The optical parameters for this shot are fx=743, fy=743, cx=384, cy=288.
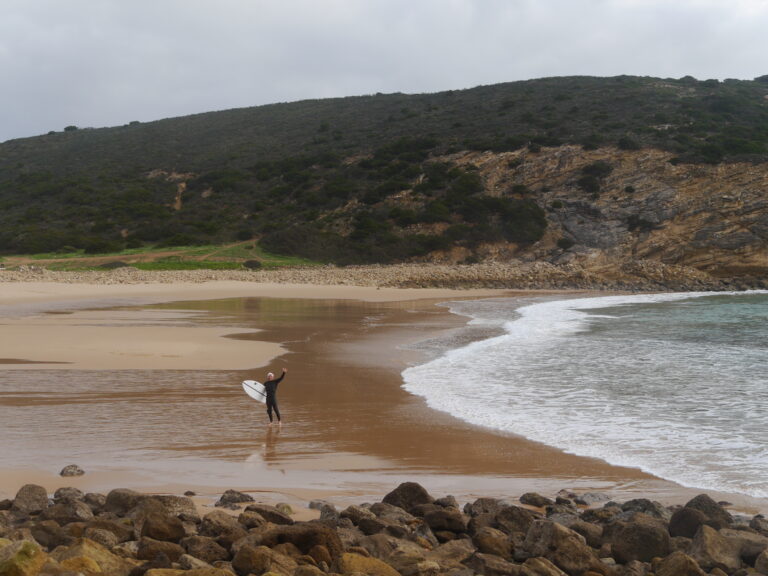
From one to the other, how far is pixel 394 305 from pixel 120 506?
2406 cm

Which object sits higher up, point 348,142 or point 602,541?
point 348,142

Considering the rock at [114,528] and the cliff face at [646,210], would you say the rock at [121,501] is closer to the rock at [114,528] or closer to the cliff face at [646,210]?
the rock at [114,528]

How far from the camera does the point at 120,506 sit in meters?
5.80

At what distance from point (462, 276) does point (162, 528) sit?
3668 cm

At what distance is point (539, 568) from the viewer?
4.66 metres

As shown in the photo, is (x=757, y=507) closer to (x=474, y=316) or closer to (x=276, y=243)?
(x=474, y=316)

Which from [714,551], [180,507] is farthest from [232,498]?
[714,551]

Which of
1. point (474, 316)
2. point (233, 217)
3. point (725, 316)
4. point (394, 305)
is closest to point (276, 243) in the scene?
point (233, 217)

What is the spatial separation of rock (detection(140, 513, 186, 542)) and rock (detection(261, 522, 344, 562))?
0.68 m

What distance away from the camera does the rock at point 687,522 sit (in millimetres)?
5499

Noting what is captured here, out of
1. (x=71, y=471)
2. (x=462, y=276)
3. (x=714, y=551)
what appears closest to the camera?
(x=714, y=551)

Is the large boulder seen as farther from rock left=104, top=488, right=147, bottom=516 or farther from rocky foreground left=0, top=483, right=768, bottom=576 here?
rock left=104, top=488, right=147, bottom=516

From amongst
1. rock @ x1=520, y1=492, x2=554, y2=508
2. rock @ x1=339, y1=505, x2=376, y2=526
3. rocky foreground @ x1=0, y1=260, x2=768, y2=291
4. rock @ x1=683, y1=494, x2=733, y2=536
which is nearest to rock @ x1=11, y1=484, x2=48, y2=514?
rock @ x1=339, y1=505, x2=376, y2=526

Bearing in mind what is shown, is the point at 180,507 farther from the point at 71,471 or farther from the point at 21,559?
the point at 71,471
